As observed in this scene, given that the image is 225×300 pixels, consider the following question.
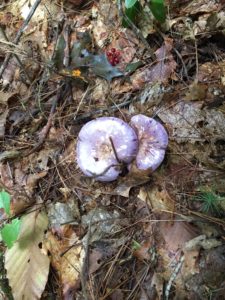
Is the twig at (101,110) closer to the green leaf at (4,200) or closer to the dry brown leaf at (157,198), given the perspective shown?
the dry brown leaf at (157,198)

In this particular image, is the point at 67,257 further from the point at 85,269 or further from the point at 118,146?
the point at 118,146

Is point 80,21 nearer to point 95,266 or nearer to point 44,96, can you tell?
point 44,96

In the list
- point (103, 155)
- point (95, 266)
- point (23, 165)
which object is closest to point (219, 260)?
point (95, 266)

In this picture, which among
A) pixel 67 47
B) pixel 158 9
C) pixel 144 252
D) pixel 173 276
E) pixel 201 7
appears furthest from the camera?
pixel 67 47

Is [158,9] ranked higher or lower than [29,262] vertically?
higher

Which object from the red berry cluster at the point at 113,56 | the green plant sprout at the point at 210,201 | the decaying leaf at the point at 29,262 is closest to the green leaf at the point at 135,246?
the green plant sprout at the point at 210,201

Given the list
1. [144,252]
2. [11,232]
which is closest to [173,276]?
[144,252]

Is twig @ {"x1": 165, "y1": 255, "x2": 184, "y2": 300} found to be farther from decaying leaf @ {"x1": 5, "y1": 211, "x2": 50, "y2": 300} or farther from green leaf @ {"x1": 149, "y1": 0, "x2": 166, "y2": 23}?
green leaf @ {"x1": 149, "y1": 0, "x2": 166, "y2": 23}
